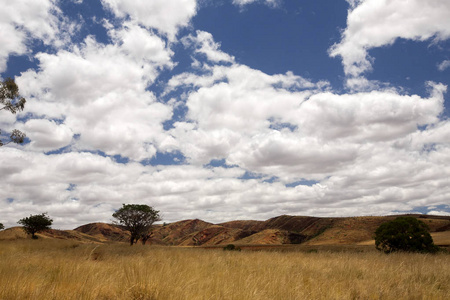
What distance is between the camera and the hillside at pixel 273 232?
259 ft

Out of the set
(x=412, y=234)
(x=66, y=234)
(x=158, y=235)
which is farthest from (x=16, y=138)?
(x=158, y=235)

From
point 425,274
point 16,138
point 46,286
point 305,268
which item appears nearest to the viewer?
point 46,286

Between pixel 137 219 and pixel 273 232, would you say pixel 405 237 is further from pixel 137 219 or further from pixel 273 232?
pixel 273 232

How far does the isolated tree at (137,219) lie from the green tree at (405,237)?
115ft

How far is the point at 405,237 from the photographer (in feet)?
74.1

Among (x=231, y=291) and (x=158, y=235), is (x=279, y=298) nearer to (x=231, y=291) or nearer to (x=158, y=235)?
(x=231, y=291)

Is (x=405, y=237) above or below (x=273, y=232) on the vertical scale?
above

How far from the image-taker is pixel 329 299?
525cm

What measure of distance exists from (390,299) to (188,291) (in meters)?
3.63

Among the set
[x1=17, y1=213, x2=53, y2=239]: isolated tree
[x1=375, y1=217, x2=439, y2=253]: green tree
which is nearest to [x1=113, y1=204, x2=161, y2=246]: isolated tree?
[x1=17, y1=213, x2=53, y2=239]: isolated tree

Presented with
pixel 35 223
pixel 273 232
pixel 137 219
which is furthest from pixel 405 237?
pixel 273 232

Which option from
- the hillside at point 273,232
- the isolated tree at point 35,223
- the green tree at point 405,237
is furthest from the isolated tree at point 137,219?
the green tree at point 405,237

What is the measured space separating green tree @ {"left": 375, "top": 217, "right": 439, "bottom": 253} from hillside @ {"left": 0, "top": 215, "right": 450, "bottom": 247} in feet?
89.3

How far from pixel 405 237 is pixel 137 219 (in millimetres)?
37974
